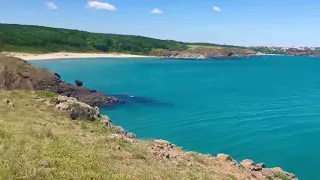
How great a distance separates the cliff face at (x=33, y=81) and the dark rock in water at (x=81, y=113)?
27.7m

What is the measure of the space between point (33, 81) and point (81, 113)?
3581cm

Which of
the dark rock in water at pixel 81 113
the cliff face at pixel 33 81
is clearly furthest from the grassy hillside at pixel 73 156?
the cliff face at pixel 33 81

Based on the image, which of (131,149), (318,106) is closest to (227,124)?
(318,106)

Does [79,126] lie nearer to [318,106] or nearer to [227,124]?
[227,124]

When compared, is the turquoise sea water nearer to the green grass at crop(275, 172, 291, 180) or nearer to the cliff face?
the green grass at crop(275, 172, 291, 180)

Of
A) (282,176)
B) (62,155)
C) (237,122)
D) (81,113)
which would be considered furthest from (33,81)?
(62,155)

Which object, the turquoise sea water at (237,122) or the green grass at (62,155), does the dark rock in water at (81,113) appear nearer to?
the green grass at (62,155)

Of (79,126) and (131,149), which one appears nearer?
(131,149)

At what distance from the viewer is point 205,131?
60281 mm

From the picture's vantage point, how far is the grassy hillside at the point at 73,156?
18375 millimetres

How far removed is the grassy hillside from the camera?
1838cm

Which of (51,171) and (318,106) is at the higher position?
(51,171)

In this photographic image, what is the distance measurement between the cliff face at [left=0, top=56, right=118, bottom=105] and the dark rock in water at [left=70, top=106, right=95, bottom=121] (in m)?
27.7

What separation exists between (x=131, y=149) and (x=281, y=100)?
7405 centimetres
